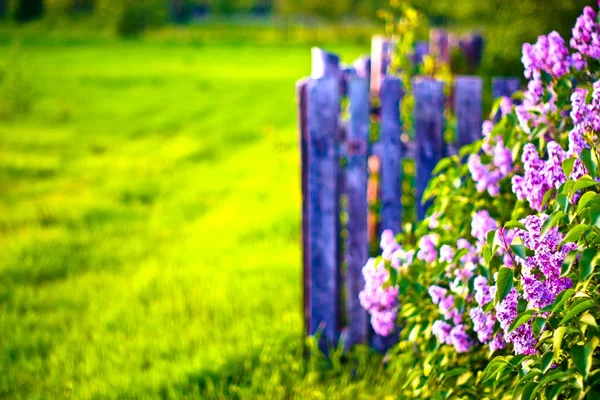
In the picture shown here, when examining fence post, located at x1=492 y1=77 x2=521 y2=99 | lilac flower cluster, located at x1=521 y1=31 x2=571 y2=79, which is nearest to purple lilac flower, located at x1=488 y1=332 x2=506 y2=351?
lilac flower cluster, located at x1=521 y1=31 x2=571 y2=79

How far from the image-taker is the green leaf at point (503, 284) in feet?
5.86

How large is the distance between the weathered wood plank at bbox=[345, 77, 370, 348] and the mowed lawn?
0.38 meters

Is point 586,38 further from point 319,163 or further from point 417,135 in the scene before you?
point 319,163

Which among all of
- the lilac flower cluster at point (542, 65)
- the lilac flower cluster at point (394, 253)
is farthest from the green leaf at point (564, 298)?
the lilac flower cluster at point (394, 253)

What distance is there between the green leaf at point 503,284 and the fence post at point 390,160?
1627 millimetres

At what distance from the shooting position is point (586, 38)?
2336 millimetres

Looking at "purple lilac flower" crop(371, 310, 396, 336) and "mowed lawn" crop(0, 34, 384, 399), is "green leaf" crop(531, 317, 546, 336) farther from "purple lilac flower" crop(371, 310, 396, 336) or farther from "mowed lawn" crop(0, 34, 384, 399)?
"mowed lawn" crop(0, 34, 384, 399)

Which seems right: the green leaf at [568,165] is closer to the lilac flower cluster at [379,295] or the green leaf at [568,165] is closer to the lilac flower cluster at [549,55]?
the lilac flower cluster at [549,55]

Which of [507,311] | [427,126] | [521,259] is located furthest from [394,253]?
[427,126]

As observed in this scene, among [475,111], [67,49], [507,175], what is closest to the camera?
[507,175]

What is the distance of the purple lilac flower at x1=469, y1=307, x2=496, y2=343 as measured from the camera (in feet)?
7.19

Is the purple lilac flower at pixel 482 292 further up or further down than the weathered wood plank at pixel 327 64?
further down


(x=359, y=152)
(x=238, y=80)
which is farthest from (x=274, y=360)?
(x=238, y=80)

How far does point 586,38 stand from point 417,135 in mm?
1154
